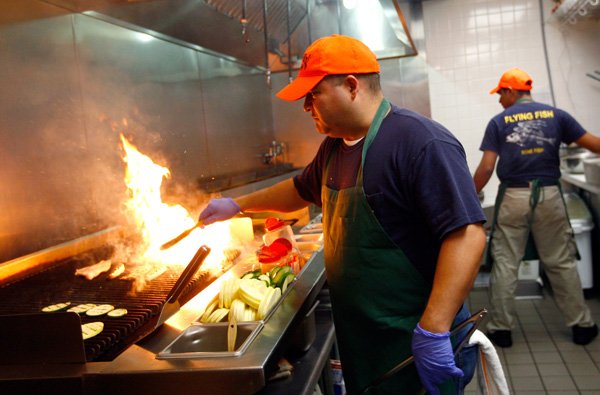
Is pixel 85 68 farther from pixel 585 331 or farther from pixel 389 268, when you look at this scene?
pixel 585 331

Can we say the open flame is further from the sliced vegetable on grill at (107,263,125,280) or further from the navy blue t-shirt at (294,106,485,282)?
the navy blue t-shirt at (294,106,485,282)

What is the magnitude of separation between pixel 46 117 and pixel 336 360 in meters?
1.86

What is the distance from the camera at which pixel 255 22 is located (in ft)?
13.2

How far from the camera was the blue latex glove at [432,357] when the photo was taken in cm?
160

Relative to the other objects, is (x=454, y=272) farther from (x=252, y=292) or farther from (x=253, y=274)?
(x=253, y=274)

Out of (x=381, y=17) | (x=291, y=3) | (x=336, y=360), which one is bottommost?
(x=336, y=360)

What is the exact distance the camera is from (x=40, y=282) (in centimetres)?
217

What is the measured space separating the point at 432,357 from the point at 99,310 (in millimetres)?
1092

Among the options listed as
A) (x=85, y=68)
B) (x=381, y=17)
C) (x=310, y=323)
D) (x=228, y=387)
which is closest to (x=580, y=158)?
(x=381, y=17)

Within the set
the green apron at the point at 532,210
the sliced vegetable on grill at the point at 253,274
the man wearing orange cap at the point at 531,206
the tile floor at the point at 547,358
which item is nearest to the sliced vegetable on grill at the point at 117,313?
the sliced vegetable on grill at the point at 253,274

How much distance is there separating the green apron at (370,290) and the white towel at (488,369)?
16cm

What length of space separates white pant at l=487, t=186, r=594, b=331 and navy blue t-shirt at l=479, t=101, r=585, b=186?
0.46 ft

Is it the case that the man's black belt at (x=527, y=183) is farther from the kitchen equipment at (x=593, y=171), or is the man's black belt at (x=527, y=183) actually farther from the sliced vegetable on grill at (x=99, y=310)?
the sliced vegetable on grill at (x=99, y=310)

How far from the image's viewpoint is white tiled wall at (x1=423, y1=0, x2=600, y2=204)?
5.67 metres
